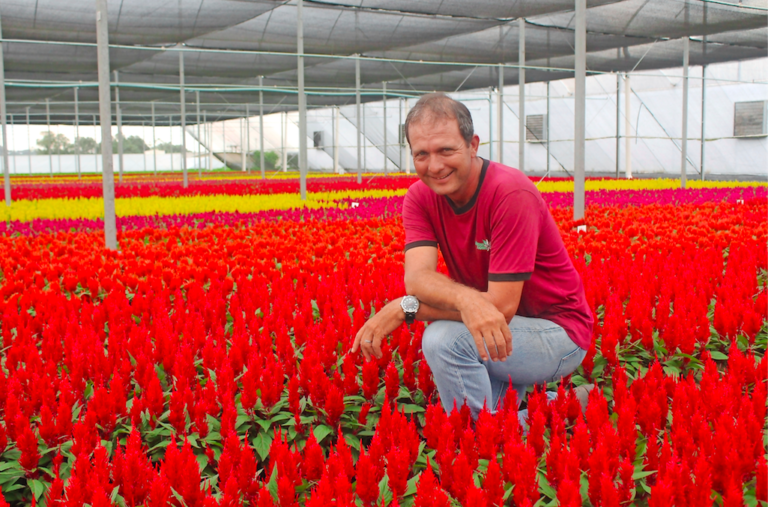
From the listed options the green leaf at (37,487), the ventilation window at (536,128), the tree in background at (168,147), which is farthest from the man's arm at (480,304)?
the tree in background at (168,147)

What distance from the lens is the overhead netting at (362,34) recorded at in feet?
41.8

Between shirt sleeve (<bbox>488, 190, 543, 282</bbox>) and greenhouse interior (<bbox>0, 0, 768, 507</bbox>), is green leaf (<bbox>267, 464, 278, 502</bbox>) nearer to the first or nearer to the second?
greenhouse interior (<bbox>0, 0, 768, 507</bbox>)

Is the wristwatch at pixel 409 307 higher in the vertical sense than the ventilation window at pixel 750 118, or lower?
lower

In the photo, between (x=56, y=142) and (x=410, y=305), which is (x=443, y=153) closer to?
(x=410, y=305)

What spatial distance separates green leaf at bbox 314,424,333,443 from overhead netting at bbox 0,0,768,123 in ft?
28.5

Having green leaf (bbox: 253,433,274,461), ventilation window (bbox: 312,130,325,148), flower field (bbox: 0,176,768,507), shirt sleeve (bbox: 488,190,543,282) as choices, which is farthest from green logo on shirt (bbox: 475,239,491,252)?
ventilation window (bbox: 312,130,325,148)

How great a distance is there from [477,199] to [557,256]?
0.38 meters

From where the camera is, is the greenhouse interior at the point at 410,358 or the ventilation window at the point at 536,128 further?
the ventilation window at the point at 536,128

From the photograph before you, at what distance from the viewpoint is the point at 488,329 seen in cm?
225

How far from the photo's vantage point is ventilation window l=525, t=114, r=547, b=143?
27.1 meters

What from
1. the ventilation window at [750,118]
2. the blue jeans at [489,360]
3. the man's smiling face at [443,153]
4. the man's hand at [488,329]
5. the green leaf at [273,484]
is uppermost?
the ventilation window at [750,118]

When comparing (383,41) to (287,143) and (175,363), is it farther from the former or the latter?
(287,143)

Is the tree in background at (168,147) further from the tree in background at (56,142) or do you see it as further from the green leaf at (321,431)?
the green leaf at (321,431)

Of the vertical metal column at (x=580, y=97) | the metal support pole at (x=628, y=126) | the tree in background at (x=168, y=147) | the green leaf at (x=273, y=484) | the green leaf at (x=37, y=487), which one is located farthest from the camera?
the tree in background at (x=168, y=147)
